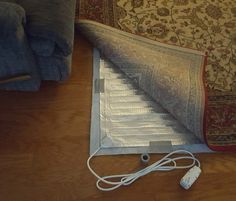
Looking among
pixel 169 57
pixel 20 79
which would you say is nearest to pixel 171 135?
pixel 169 57

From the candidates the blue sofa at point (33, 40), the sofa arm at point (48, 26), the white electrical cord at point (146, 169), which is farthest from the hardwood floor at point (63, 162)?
the sofa arm at point (48, 26)

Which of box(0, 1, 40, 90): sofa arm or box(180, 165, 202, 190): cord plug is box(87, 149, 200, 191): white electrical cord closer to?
box(180, 165, 202, 190): cord plug

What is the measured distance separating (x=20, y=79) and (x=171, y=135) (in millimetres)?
750

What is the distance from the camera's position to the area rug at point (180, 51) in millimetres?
1320

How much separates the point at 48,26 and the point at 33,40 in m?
0.09

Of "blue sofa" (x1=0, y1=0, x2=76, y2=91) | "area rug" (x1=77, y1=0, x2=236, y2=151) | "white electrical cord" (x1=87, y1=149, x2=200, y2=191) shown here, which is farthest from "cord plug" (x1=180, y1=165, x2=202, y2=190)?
"blue sofa" (x1=0, y1=0, x2=76, y2=91)

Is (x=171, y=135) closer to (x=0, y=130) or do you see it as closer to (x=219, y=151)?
(x=219, y=151)

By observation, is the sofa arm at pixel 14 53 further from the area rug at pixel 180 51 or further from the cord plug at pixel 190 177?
the cord plug at pixel 190 177

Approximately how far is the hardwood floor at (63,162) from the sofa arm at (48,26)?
1.01 feet

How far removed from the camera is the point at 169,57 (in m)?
1.52

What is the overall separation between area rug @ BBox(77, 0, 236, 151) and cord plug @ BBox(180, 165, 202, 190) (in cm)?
15

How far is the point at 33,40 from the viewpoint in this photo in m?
1.20

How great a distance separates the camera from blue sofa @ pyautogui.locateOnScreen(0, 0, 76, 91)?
1.10 metres

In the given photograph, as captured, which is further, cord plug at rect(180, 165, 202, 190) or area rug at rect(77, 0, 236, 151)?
area rug at rect(77, 0, 236, 151)
